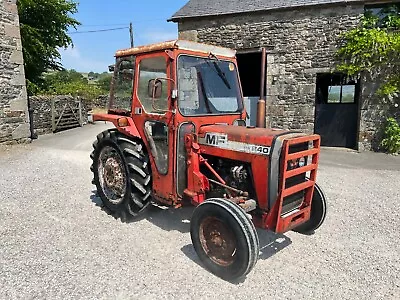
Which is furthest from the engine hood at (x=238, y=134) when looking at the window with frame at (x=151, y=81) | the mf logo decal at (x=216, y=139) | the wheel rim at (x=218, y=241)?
the wheel rim at (x=218, y=241)

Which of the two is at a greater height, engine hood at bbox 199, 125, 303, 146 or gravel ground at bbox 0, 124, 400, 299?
engine hood at bbox 199, 125, 303, 146

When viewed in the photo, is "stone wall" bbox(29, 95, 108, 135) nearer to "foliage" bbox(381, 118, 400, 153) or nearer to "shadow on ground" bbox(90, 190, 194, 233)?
"shadow on ground" bbox(90, 190, 194, 233)

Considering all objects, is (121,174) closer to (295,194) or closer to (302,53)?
(295,194)

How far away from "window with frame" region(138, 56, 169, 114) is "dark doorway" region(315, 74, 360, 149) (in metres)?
7.85

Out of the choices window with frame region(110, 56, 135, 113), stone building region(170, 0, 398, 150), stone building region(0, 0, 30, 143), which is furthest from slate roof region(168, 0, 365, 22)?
window with frame region(110, 56, 135, 113)

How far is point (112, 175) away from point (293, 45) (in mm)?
7734

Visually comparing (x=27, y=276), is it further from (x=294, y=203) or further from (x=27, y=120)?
(x=27, y=120)

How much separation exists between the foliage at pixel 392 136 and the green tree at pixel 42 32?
1577 centimetres

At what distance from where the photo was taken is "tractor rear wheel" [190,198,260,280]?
9.05 ft

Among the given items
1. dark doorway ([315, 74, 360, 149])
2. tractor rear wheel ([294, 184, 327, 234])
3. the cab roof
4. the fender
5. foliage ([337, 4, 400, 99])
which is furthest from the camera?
dark doorway ([315, 74, 360, 149])

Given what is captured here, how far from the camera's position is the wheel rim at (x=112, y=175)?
430cm

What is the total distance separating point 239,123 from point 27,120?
8950mm

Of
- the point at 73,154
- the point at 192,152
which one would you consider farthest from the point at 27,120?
the point at 192,152

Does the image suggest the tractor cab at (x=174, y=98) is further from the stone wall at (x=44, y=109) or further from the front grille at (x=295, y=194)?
the stone wall at (x=44, y=109)
